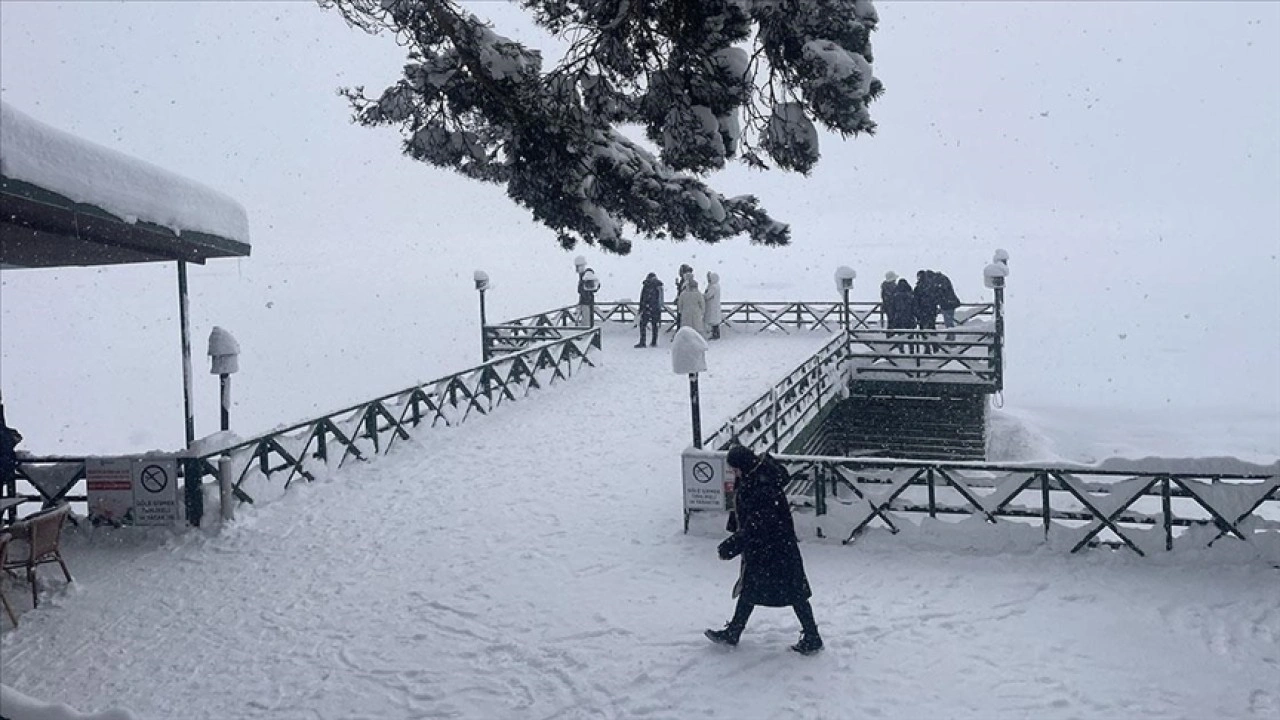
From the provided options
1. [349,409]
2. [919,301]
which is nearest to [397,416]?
[349,409]

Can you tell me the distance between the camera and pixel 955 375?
2112cm

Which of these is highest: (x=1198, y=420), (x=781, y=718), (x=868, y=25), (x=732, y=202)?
(x=868, y=25)

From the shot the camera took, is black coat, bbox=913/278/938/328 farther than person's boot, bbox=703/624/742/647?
Yes

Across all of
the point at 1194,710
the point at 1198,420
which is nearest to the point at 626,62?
the point at 1194,710

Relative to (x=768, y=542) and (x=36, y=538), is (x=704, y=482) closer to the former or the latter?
(x=768, y=542)

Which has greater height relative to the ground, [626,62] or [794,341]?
[626,62]

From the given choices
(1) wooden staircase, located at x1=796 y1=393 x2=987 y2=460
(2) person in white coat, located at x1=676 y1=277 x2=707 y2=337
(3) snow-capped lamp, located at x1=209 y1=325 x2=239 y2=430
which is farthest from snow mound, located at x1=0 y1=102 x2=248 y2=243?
(1) wooden staircase, located at x1=796 y1=393 x2=987 y2=460

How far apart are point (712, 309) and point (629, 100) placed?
17.0 meters

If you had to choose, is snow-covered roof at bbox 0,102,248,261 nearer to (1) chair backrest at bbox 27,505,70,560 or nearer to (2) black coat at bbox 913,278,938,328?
(1) chair backrest at bbox 27,505,70,560

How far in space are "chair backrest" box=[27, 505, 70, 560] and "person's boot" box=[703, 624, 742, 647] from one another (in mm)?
5917

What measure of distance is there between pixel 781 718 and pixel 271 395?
249 feet

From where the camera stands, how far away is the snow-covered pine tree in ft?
21.9

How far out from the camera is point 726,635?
8.05 meters

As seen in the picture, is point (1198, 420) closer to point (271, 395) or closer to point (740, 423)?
point (740, 423)
